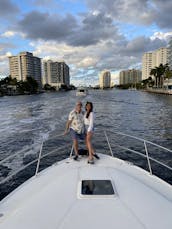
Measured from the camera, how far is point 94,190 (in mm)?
3350

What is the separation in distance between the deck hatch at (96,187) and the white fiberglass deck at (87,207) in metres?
0.08

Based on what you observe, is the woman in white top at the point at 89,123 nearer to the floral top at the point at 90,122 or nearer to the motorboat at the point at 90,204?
the floral top at the point at 90,122

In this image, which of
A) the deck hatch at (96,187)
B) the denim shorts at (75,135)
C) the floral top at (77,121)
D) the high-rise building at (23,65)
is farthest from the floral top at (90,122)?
the high-rise building at (23,65)

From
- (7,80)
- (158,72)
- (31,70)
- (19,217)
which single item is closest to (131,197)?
(19,217)

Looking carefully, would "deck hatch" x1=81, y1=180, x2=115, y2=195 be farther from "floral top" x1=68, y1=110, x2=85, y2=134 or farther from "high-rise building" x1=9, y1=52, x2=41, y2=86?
"high-rise building" x1=9, y1=52, x2=41, y2=86

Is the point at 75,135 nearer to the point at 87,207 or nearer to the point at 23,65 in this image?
the point at 87,207

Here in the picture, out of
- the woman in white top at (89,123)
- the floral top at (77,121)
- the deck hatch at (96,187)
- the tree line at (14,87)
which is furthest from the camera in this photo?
the tree line at (14,87)

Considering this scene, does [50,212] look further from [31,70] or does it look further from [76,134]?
[31,70]

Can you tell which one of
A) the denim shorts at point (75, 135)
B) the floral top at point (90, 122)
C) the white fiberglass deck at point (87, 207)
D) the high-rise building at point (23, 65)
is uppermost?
the high-rise building at point (23, 65)

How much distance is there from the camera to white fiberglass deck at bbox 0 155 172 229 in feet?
8.86

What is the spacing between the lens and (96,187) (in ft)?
11.3

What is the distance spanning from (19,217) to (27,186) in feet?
4.25

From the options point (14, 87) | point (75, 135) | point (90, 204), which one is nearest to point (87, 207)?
point (90, 204)

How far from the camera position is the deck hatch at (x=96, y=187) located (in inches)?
129
